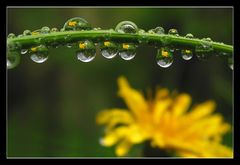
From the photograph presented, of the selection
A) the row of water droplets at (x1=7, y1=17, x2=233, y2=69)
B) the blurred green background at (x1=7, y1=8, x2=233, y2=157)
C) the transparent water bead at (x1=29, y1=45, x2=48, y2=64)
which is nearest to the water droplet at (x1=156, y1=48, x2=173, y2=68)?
the row of water droplets at (x1=7, y1=17, x2=233, y2=69)

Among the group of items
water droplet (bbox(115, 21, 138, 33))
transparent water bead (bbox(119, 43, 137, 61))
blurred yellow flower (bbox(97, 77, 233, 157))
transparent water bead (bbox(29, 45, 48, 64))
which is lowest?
blurred yellow flower (bbox(97, 77, 233, 157))

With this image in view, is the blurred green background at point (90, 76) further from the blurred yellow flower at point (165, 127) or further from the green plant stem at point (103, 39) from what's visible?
the green plant stem at point (103, 39)

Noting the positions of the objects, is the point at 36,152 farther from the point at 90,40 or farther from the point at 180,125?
the point at 90,40

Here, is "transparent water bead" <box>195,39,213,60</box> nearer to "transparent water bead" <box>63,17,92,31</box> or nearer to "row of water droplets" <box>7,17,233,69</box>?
"row of water droplets" <box>7,17,233,69</box>

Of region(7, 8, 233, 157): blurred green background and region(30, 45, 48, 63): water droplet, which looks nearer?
region(30, 45, 48, 63): water droplet

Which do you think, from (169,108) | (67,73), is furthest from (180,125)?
(67,73)

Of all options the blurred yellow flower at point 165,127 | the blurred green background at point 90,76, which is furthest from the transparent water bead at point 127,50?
the blurred green background at point 90,76
